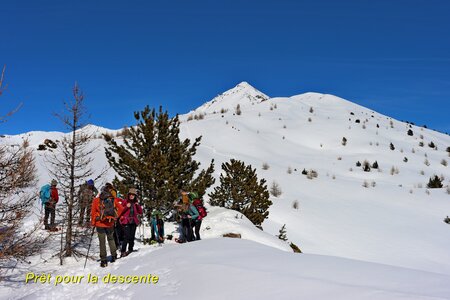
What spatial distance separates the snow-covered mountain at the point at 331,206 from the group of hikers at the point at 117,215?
2.68ft

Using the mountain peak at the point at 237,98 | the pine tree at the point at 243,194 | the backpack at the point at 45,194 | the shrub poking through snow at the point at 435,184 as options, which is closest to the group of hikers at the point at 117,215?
the backpack at the point at 45,194

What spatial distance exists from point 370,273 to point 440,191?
1993 cm

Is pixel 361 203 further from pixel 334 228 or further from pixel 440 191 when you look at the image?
pixel 440 191

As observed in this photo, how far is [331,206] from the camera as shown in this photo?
63.3ft

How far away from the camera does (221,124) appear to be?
3447cm

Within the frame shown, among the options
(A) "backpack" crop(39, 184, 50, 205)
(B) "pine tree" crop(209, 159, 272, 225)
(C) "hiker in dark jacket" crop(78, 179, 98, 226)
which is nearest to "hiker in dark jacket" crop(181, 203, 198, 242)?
(C) "hiker in dark jacket" crop(78, 179, 98, 226)

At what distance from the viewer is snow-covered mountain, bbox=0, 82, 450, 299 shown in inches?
195

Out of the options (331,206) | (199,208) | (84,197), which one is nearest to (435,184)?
(331,206)

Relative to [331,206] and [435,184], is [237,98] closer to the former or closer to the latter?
[435,184]

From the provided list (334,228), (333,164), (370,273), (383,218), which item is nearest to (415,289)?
(370,273)

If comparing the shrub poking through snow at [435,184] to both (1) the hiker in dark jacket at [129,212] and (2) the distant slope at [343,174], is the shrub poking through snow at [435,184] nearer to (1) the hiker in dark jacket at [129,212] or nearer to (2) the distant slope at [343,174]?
(2) the distant slope at [343,174]

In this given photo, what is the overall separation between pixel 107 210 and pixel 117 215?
783 mm

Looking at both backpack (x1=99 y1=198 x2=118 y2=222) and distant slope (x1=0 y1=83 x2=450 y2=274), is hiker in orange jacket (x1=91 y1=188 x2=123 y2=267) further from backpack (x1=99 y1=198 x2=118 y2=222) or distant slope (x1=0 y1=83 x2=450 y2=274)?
distant slope (x1=0 y1=83 x2=450 y2=274)

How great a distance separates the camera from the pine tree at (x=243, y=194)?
15.6m
